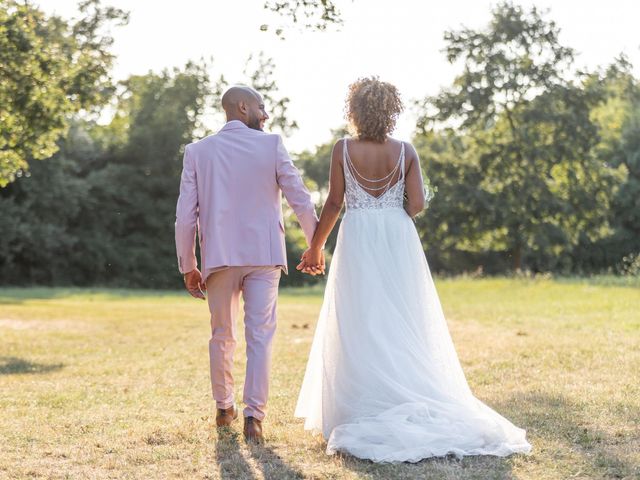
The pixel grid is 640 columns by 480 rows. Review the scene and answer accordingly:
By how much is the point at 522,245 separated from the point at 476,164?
15.0ft

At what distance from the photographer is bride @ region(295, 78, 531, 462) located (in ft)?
19.4

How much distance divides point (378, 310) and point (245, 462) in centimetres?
133

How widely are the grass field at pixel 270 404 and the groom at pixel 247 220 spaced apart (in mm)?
675

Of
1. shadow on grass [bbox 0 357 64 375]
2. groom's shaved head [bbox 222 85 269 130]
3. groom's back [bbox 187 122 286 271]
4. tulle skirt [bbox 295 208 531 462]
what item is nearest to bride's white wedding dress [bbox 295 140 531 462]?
tulle skirt [bbox 295 208 531 462]

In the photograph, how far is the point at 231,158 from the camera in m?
6.40

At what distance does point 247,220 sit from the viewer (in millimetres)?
6395

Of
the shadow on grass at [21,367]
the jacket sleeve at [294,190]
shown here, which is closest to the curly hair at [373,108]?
the jacket sleeve at [294,190]

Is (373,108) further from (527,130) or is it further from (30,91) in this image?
(527,130)

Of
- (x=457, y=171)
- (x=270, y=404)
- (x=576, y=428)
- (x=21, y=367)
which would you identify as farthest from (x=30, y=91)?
(x=457, y=171)

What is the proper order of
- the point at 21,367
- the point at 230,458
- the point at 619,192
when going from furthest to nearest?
the point at 619,192 → the point at 21,367 → the point at 230,458

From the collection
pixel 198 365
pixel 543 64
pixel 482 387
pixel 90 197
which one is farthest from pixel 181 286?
pixel 482 387

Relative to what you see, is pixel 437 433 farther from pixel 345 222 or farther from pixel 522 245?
pixel 522 245

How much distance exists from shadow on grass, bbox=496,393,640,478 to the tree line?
2771 cm

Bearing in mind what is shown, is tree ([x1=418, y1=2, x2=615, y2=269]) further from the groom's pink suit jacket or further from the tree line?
the groom's pink suit jacket
